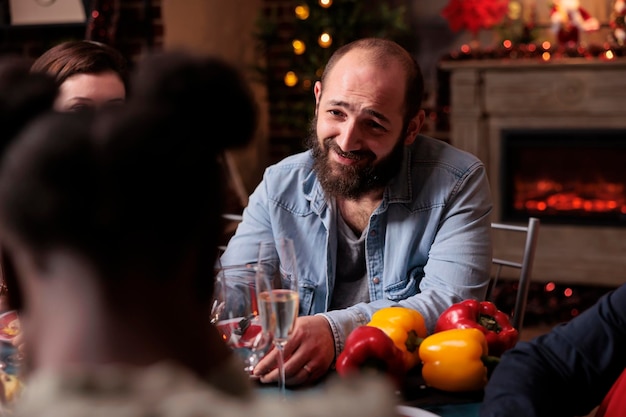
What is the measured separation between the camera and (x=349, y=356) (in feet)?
4.50

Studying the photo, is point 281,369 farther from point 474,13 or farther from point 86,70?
point 474,13

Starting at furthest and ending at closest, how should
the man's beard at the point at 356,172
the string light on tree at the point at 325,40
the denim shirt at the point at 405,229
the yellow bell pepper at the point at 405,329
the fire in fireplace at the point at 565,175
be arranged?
the string light on tree at the point at 325,40 < the fire in fireplace at the point at 565,175 < the man's beard at the point at 356,172 < the denim shirt at the point at 405,229 < the yellow bell pepper at the point at 405,329

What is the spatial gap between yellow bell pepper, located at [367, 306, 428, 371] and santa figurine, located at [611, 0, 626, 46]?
326 centimetres

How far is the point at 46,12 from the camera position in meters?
4.24

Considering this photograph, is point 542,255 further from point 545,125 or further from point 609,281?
point 545,125

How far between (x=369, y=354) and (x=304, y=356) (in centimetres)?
12

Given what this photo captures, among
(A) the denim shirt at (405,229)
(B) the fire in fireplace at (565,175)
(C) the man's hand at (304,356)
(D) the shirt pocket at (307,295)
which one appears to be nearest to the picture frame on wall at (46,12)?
(B) the fire in fireplace at (565,175)

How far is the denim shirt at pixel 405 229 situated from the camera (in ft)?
6.32

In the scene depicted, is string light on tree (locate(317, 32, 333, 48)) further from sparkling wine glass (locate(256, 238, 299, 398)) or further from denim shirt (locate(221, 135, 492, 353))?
sparkling wine glass (locate(256, 238, 299, 398))

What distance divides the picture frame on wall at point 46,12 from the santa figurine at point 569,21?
91.6 inches

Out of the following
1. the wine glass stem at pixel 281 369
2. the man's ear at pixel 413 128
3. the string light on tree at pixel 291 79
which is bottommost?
the wine glass stem at pixel 281 369

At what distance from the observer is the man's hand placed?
4.59ft

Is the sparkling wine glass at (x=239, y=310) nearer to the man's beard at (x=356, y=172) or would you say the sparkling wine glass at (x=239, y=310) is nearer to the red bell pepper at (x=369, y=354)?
the red bell pepper at (x=369, y=354)

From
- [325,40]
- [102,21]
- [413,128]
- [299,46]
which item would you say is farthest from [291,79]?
[413,128]
